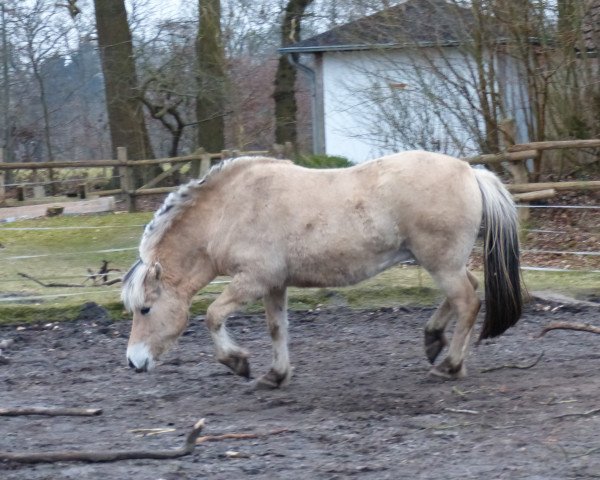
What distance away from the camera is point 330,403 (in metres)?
5.67

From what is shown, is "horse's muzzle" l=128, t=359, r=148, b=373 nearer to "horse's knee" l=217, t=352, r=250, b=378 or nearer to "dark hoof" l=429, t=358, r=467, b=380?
"horse's knee" l=217, t=352, r=250, b=378

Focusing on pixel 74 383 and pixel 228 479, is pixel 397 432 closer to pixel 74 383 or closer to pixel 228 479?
pixel 228 479

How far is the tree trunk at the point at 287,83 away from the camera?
2062 cm

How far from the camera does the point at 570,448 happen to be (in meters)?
4.31

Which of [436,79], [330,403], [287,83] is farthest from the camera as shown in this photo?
[287,83]

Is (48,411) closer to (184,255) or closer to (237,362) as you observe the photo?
(237,362)

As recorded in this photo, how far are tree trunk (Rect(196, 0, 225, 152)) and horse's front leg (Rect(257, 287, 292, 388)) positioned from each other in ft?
44.4

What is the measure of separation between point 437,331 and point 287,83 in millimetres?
16302

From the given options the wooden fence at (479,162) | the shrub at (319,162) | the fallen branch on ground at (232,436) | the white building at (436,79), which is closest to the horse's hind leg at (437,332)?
the fallen branch on ground at (232,436)

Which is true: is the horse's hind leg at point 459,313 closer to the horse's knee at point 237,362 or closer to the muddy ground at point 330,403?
the muddy ground at point 330,403

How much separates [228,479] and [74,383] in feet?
8.57

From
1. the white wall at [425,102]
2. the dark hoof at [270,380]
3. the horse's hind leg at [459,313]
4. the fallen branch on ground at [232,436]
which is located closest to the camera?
the fallen branch on ground at [232,436]

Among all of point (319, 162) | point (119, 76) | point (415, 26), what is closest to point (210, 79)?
point (119, 76)

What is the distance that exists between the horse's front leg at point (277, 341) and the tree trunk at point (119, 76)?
44.0ft
